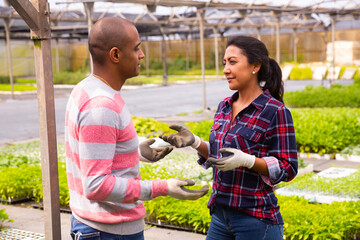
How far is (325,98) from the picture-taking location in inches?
512

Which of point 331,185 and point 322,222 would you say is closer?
point 322,222

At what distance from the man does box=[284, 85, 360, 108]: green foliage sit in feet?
37.5

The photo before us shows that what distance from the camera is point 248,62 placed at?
2.44m

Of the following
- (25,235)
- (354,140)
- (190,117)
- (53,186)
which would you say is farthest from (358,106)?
(53,186)

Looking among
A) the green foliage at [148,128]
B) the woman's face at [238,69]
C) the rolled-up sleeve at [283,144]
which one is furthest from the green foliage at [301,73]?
the rolled-up sleeve at [283,144]

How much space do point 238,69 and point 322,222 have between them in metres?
1.99

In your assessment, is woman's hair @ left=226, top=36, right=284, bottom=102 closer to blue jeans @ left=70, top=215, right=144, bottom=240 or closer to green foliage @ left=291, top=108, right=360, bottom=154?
blue jeans @ left=70, top=215, right=144, bottom=240

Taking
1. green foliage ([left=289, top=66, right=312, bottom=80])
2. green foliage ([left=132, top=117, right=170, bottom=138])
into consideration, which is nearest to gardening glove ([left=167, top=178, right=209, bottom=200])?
green foliage ([left=132, top=117, right=170, bottom=138])

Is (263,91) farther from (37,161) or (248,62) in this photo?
(37,161)

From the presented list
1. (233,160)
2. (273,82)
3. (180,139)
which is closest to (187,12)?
(273,82)

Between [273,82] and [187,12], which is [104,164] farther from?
[187,12]

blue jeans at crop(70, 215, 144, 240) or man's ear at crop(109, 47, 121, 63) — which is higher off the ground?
man's ear at crop(109, 47, 121, 63)

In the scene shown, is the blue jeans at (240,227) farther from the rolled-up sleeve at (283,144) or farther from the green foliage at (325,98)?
the green foliage at (325,98)

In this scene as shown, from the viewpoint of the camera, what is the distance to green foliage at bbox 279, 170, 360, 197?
202 inches
